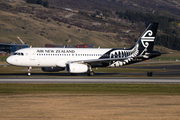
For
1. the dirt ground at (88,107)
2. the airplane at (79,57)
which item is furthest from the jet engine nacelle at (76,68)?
the dirt ground at (88,107)

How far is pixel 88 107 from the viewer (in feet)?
68.2

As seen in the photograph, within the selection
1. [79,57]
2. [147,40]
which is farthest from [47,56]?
[147,40]

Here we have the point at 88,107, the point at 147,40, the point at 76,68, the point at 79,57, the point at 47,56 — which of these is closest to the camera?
the point at 88,107

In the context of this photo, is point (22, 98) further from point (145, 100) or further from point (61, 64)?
point (61, 64)

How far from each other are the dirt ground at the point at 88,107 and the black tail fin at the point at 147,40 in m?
28.0

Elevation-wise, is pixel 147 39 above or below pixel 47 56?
above

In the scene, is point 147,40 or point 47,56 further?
point 147,40

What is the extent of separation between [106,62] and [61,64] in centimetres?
798

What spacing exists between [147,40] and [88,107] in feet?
117

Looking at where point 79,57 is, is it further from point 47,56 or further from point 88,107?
point 88,107

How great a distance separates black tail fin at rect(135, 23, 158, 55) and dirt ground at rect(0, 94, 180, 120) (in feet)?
91.8

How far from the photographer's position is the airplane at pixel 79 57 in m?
47.5

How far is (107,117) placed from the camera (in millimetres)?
17703

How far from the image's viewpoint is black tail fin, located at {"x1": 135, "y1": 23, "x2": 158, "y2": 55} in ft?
177
